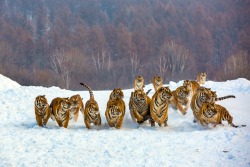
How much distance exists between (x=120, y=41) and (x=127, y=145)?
56.7 m

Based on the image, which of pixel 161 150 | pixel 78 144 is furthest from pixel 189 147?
pixel 78 144

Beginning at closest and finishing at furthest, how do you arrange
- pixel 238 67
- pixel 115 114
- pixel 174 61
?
1. pixel 115 114
2. pixel 238 67
3. pixel 174 61

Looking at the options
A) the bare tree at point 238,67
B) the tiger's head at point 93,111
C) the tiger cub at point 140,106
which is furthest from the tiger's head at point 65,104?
the bare tree at point 238,67

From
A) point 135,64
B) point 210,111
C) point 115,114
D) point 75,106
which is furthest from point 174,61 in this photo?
point 210,111

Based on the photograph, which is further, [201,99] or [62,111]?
[201,99]

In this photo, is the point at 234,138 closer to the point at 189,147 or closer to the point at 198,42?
the point at 189,147

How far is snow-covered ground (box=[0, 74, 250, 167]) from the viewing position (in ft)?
21.6

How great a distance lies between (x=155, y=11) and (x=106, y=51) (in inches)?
820

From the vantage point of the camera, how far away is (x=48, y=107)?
32.1 ft

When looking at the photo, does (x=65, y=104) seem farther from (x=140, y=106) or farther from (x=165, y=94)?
(x=165, y=94)

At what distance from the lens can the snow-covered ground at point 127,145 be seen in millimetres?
6570

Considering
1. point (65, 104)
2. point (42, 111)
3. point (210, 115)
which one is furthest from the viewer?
point (42, 111)

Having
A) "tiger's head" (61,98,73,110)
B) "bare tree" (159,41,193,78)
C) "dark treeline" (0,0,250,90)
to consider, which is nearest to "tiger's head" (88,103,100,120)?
"tiger's head" (61,98,73,110)

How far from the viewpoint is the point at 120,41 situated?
6362cm
